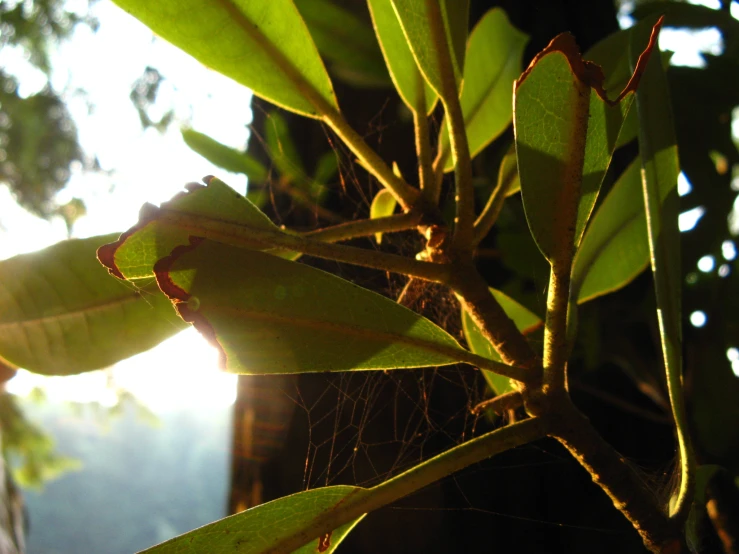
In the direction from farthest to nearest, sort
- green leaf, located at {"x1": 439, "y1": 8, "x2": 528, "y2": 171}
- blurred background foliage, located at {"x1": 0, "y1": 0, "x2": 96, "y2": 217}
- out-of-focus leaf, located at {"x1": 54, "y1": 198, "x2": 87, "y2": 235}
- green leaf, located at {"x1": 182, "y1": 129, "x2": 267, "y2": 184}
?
out-of-focus leaf, located at {"x1": 54, "y1": 198, "x2": 87, "y2": 235} < blurred background foliage, located at {"x1": 0, "y1": 0, "x2": 96, "y2": 217} < green leaf, located at {"x1": 182, "y1": 129, "x2": 267, "y2": 184} < green leaf, located at {"x1": 439, "y1": 8, "x2": 528, "y2": 171}

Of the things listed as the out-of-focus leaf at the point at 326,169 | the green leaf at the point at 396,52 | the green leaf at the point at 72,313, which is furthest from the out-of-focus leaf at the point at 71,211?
the green leaf at the point at 396,52

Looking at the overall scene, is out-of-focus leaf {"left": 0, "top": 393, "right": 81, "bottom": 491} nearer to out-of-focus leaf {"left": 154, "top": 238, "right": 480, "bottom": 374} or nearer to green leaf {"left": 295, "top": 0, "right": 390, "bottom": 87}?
green leaf {"left": 295, "top": 0, "right": 390, "bottom": 87}

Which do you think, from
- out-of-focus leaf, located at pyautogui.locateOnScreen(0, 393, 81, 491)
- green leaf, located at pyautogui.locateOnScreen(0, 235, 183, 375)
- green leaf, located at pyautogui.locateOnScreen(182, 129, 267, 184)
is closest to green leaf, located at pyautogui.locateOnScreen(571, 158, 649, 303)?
green leaf, located at pyautogui.locateOnScreen(0, 235, 183, 375)

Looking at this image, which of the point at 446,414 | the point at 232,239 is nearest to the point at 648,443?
the point at 446,414

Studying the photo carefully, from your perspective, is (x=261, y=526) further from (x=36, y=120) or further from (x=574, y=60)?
(x=36, y=120)

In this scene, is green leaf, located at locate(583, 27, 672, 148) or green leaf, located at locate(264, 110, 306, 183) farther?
green leaf, located at locate(264, 110, 306, 183)

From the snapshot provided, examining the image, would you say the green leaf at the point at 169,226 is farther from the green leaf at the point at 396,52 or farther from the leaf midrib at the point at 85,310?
the green leaf at the point at 396,52

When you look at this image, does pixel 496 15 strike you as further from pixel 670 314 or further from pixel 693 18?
pixel 670 314
